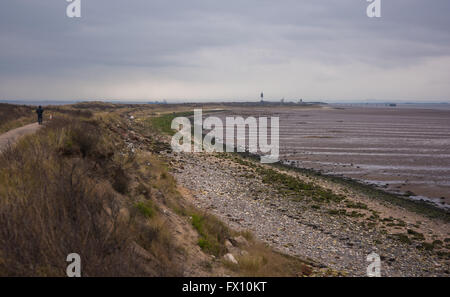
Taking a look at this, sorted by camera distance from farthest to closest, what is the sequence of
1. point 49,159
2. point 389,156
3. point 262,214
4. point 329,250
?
1. point 389,156
2. point 262,214
3. point 329,250
4. point 49,159

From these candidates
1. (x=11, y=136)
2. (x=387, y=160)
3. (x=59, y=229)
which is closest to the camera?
(x=59, y=229)

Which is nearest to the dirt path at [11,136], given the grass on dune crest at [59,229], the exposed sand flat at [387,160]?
the grass on dune crest at [59,229]

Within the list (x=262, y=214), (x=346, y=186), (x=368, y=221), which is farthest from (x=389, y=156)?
(x=262, y=214)

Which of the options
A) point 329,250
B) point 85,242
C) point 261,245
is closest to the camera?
point 85,242

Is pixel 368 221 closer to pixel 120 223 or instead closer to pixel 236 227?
pixel 236 227

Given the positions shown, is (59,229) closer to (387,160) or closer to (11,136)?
(11,136)

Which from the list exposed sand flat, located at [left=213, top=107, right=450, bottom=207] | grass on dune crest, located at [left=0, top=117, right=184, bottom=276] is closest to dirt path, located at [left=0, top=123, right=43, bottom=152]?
grass on dune crest, located at [left=0, top=117, right=184, bottom=276]

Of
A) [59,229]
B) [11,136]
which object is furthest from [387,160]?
[59,229]

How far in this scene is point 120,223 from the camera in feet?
19.3

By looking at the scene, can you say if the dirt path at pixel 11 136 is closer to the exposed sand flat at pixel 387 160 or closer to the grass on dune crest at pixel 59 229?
the grass on dune crest at pixel 59 229

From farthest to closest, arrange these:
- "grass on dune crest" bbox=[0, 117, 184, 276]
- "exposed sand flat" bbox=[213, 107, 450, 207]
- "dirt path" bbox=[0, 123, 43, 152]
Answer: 1. "exposed sand flat" bbox=[213, 107, 450, 207]
2. "dirt path" bbox=[0, 123, 43, 152]
3. "grass on dune crest" bbox=[0, 117, 184, 276]

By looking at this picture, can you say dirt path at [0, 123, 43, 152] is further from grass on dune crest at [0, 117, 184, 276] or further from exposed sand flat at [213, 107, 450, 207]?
exposed sand flat at [213, 107, 450, 207]

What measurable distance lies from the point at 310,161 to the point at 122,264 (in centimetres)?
2527

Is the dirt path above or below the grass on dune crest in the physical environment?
above
